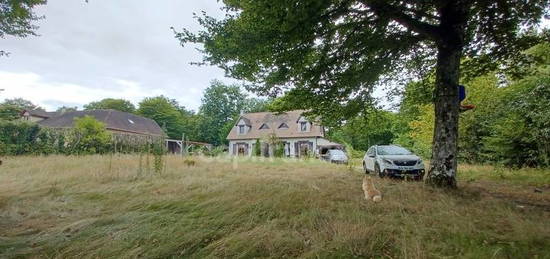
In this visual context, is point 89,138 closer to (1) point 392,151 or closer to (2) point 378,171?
(2) point 378,171

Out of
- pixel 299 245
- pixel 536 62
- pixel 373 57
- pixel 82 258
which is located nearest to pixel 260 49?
pixel 373 57

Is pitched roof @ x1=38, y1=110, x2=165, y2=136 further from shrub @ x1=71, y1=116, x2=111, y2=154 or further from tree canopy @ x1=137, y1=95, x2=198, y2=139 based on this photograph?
shrub @ x1=71, y1=116, x2=111, y2=154

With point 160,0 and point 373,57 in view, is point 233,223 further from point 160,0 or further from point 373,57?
point 160,0

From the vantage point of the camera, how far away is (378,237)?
3.26 meters

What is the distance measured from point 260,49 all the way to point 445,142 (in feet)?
14.9

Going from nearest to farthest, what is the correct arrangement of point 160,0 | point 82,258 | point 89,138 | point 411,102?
point 82,258
point 160,0
point 411,102
point 89,138

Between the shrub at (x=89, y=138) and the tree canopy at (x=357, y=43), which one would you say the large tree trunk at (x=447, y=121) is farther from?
the shrub at (x=89, y=138)

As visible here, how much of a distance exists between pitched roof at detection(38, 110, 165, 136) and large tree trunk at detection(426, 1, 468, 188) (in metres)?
32.5

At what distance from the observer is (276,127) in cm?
3550

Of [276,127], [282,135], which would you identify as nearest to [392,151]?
[282,135]

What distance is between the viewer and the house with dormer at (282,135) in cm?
3250

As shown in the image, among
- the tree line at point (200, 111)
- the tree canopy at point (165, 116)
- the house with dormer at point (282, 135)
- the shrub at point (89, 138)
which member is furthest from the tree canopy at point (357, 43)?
the tree canopy at point (165, 116)

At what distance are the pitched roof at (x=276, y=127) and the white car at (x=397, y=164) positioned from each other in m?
21.0

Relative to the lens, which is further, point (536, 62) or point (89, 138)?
point (89, 138)
